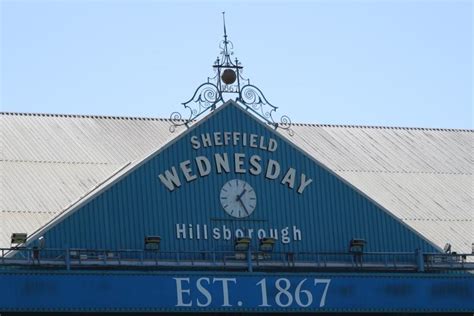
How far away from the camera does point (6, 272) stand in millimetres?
50656

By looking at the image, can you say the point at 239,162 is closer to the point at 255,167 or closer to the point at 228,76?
the point at 255,167

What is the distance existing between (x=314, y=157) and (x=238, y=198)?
638cm

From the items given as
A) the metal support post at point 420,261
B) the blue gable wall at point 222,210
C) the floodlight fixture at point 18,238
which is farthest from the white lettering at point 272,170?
the floodlight fixture at point 18,238

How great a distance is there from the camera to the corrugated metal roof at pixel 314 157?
200 ft

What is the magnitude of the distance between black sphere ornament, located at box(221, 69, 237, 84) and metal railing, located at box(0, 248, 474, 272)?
22.3ft

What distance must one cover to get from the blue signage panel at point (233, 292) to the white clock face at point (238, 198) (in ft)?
12.5

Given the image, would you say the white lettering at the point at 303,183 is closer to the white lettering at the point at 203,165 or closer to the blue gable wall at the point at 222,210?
the blue gable wall at the point at 222,210

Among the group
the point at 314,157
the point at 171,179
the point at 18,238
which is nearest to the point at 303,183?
the point at 314,157

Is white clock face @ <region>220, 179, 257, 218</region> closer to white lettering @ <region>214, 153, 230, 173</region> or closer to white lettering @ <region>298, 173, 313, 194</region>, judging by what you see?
white lettering @ <region>214, 153, 230, 173</region>

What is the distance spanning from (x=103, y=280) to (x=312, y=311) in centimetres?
813

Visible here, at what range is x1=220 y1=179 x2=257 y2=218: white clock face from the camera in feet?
190

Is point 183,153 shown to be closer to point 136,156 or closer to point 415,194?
point 136,156

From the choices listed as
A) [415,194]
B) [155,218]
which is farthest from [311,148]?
[155,218]

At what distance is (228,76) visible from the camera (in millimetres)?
58844
